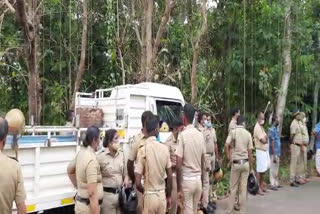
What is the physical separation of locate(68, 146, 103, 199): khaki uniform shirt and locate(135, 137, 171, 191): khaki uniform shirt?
19.9 inches

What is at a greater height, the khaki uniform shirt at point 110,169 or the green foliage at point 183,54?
the green foliage at point 183,54

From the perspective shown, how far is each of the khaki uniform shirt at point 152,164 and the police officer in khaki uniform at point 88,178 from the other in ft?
1.61

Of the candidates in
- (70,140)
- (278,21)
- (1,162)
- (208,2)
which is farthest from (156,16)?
(1,162)

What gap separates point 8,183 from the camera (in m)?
2.73

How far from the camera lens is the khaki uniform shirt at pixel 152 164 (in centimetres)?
411

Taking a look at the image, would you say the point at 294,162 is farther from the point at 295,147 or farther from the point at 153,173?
the point at 153,173

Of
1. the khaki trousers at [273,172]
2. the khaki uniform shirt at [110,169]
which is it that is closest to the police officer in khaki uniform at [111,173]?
the khaki uniform shirt at [110,169]

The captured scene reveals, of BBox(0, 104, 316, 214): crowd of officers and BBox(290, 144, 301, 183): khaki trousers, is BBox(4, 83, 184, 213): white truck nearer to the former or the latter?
BBox(0, 104, 316, 214): crowd of officers

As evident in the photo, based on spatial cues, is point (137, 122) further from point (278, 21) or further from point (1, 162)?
point (278, 21)

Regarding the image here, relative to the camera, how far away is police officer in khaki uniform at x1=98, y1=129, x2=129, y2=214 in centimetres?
438

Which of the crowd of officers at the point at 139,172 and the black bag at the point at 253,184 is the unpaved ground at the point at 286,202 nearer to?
the black bag at the point at 253,184

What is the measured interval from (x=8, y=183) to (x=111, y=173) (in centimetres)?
177

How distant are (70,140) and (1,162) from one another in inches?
90.5

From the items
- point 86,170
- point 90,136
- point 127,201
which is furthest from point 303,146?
point 86,170
